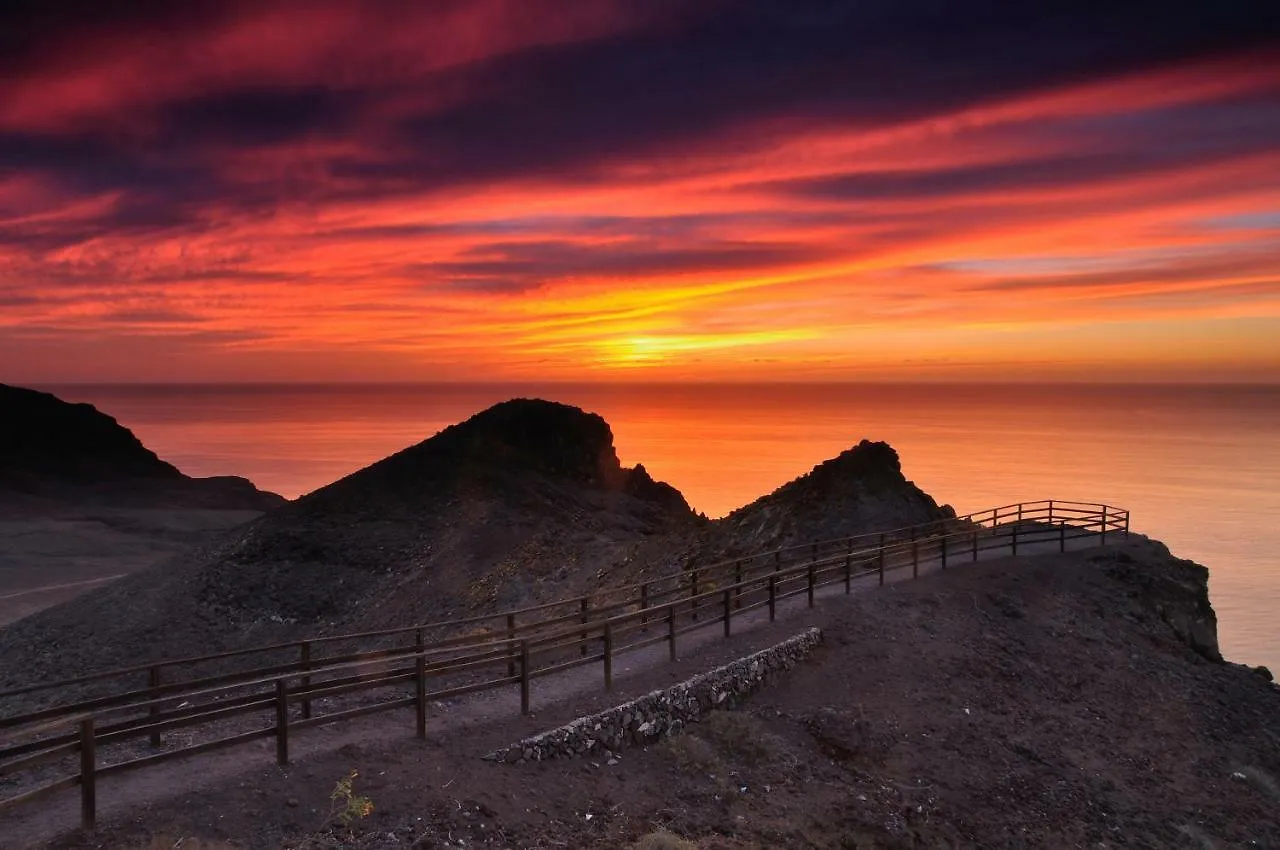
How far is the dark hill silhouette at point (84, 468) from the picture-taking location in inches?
2931

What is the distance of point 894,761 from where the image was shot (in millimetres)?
16703

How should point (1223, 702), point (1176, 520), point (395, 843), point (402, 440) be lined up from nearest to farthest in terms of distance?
point (395, 843) → point (1223, 702) → point (1176, 520) → point (402, 440)

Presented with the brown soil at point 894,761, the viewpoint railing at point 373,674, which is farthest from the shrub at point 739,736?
the viewpoint railing at point 373,674

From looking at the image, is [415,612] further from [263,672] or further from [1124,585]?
[1124,585]

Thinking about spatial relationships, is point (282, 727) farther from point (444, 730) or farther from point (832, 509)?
point (832, 509)

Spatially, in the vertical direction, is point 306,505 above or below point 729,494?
above

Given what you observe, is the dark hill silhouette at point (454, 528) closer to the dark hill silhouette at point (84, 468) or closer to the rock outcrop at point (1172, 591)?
the rock outcrop at point (1172, 591)

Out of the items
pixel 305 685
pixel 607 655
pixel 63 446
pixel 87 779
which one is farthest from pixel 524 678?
pixel 63 446

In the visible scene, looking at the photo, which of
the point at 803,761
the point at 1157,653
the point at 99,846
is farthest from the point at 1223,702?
the point at 99,846

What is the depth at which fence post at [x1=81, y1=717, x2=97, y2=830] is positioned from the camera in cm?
1029

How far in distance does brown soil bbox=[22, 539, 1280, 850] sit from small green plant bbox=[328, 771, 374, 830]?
5.4 inches

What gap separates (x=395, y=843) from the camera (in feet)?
36.7

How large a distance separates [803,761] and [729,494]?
9141 centimetres

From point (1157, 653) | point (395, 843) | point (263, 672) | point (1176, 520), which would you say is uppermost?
point (263, 672)
